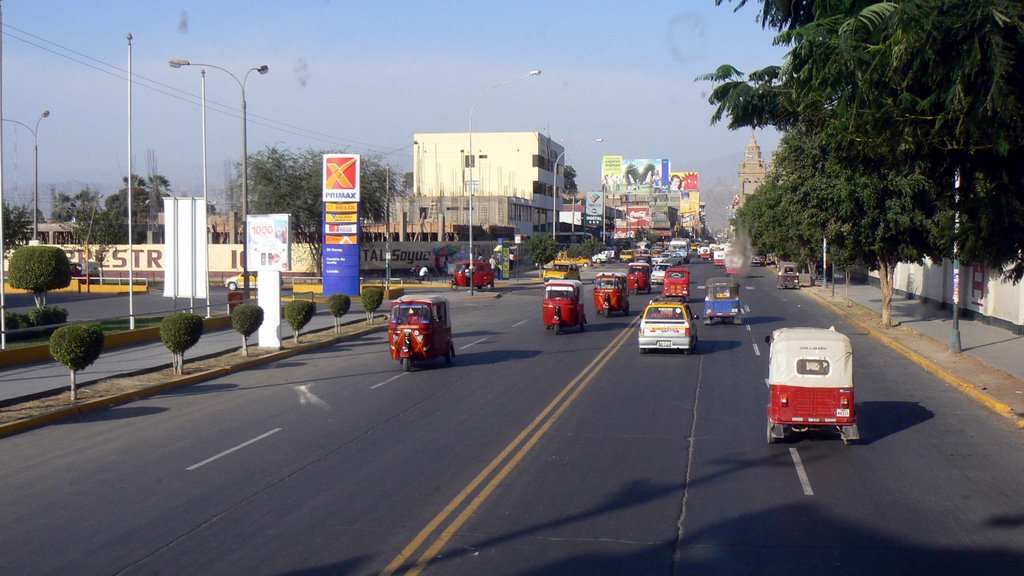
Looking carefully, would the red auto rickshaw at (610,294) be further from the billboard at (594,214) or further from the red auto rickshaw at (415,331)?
the billboard at (594,214)

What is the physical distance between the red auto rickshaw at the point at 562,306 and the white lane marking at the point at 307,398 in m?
12.7

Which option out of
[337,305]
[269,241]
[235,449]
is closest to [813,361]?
[235,449]

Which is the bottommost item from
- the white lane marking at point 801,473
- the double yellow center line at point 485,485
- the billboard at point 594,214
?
the white lane marking at point 801,473

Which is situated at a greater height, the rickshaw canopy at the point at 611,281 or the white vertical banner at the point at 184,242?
the white vertical banner at the point at 184,242

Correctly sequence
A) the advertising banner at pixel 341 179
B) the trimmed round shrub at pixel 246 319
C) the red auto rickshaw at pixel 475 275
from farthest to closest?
the red auto rickshaw at pixel 475 275 → the advertising banner at pixel 341 179 → the trimmed round shrub at pixel 246 319

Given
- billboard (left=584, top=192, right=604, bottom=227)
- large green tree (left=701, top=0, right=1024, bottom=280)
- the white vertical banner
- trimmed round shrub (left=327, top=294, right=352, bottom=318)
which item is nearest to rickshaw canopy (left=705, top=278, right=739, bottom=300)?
trimmed round shrub (left=327, top=294, right=352, bottom=318)

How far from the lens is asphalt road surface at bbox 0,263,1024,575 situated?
850cm

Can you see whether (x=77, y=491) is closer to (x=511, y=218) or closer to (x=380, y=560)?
(x=380, y=560)

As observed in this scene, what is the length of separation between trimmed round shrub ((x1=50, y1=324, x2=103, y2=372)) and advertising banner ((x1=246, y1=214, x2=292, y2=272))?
17.0 m

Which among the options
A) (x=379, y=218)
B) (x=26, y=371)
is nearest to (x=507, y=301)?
(x=379, y=218)

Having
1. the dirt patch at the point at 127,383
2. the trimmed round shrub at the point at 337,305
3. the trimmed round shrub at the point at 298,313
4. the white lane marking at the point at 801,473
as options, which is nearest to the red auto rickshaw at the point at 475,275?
the trimmed round shrub at the point at 337,305

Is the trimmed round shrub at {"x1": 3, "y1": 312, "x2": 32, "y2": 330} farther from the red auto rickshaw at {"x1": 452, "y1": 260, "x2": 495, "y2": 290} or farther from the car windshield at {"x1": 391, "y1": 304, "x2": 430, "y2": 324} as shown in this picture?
the red auto rickshaw at {"x1": 452, "y1": 260, "x2": 495, "y2": 290}

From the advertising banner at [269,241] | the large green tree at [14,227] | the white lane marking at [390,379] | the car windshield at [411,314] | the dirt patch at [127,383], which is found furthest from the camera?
the large green tree at [14,227]

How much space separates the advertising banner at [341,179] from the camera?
37.2 metres
